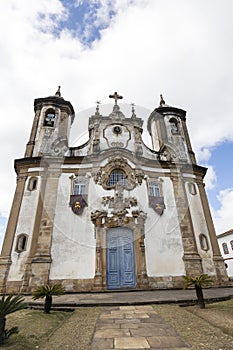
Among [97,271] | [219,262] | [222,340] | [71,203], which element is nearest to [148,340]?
[222,340]

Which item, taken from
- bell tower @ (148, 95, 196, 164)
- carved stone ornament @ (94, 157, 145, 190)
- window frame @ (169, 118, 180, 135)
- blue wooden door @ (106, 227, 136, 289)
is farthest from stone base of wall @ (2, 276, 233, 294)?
window frame @ (169, 118, 180, 135)

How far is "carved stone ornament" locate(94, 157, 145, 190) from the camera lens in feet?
42.7

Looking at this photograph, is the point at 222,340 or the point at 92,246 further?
the point at 92,246

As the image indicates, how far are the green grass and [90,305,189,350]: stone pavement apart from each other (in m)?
0.91

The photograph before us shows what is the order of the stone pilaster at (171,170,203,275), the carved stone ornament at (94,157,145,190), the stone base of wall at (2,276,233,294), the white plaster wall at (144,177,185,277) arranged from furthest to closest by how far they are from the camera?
1. the carved stone ornament at (94,157,145,190)
2. the stone pilaster at (171,170,203,275)
3. the white plaster wall at (144,177,185,277)
4. the stone base of wall at (2,276,233,294)

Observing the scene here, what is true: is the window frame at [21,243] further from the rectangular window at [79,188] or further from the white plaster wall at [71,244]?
the rectangular window at [79,188]

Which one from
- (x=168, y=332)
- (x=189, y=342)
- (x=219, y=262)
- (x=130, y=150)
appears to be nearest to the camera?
(x=189, y=342)

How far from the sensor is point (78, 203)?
12.2 m

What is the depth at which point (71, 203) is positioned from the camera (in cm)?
1227

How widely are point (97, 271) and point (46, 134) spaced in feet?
32.9

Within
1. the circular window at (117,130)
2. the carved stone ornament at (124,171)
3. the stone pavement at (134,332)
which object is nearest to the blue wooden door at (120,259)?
the carved stone ornament at (124,171)

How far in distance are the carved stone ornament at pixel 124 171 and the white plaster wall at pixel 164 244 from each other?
6.44 ft

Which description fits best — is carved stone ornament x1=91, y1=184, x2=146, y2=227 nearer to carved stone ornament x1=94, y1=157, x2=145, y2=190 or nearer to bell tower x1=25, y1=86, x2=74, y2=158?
carved stone ornament x1=94, y1=157, x2=145, y2=190

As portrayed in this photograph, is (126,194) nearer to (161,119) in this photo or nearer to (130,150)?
(130,150)
